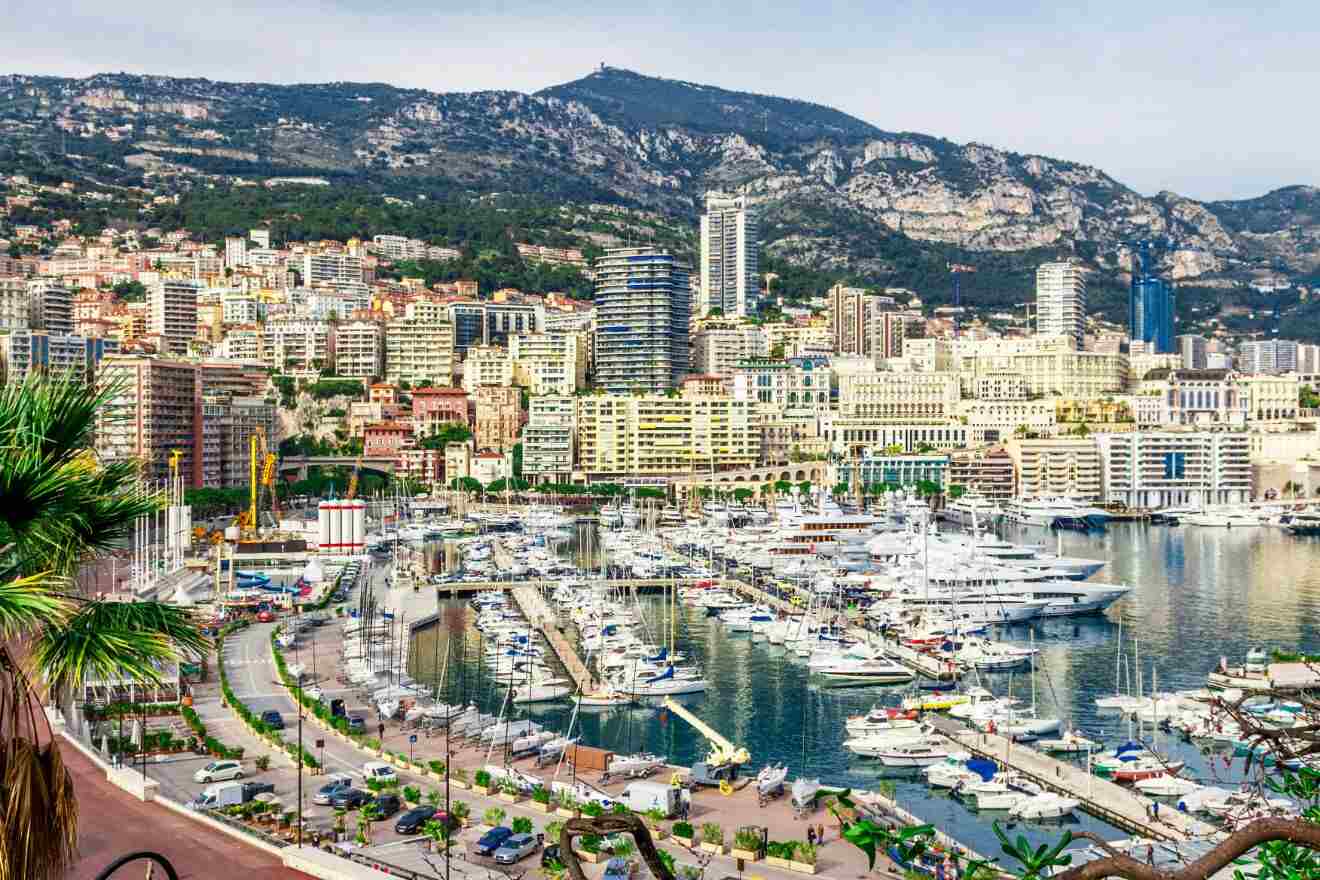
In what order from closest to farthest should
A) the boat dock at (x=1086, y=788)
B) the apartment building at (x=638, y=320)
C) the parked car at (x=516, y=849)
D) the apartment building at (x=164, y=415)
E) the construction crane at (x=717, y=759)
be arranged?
the parked car at (x=516, y=849), the boat dock at (x=1086, y=788), the construction crane at (x=717, y=759), the apartment building at (x=164, y=415), the apartment building at (x=638, y=320)

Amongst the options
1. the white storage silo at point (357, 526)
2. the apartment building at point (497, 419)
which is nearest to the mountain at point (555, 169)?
the apartment building at point (497, 419)

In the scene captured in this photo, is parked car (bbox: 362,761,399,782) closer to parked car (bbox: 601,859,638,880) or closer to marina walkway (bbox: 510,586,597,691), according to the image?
parked car (bbox: 601,859,638,880)

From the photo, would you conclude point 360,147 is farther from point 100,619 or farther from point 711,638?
point 100,619

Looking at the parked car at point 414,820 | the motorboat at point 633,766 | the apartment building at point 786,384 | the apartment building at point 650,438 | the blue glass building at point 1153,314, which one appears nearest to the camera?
the parked car at point 414,820

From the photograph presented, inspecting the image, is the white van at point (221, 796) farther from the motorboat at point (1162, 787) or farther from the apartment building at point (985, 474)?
the apartment building at point (985, 474)

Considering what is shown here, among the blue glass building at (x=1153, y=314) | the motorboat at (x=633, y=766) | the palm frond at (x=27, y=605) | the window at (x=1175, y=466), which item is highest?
the blue glass building at (x=1153, y=314)

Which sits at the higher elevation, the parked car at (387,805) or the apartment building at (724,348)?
→ the apartment building at (724,348)
